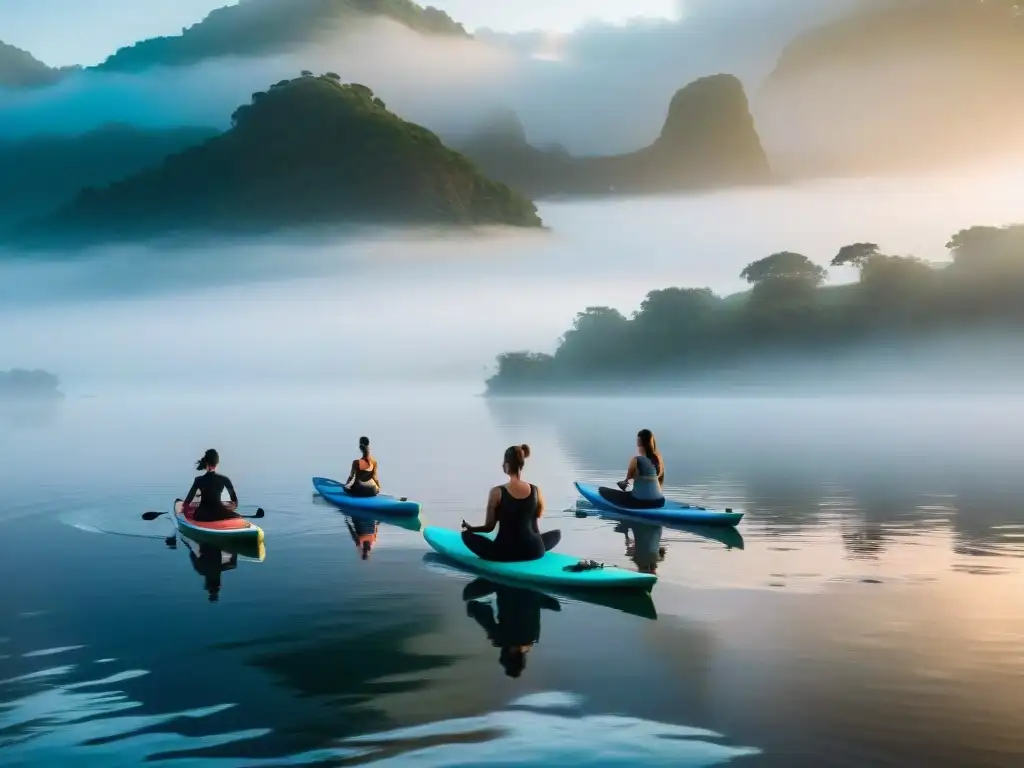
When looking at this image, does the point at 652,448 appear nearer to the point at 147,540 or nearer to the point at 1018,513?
the point at 1018,513

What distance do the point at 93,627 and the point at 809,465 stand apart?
32.5 meters

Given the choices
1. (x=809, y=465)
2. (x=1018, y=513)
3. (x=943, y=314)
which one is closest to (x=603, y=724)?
(x=1018, y=513)

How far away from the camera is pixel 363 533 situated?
21.8 m

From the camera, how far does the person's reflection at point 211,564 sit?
1555 cm

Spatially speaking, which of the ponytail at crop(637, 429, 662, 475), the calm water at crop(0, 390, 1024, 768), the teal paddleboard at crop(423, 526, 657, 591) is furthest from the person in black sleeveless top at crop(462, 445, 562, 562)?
the ponytail at crop(637, 429, 662, 475)

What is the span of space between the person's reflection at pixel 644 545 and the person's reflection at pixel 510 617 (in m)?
3.01

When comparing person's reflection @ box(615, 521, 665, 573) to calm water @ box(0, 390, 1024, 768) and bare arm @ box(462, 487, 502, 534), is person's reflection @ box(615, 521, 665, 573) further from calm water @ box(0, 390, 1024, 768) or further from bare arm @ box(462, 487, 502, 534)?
bare arm @ box(462, 487, 502, 534)

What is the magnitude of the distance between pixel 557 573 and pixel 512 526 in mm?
1021

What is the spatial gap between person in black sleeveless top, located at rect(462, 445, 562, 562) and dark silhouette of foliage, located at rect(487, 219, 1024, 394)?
162 m

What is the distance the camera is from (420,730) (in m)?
8.78

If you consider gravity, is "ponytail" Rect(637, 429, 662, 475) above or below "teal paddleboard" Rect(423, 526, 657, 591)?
above

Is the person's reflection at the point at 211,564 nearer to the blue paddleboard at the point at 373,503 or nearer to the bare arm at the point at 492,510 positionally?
the bare arm at the point at 492,510

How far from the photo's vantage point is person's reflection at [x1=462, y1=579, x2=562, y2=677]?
1138cm

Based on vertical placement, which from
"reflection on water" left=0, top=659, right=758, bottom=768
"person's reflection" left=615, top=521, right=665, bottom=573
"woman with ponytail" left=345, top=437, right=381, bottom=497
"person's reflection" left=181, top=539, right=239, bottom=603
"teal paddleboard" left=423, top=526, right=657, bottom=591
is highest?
"woman with ponytail" left=345, top=437, right=381, bottom=497
